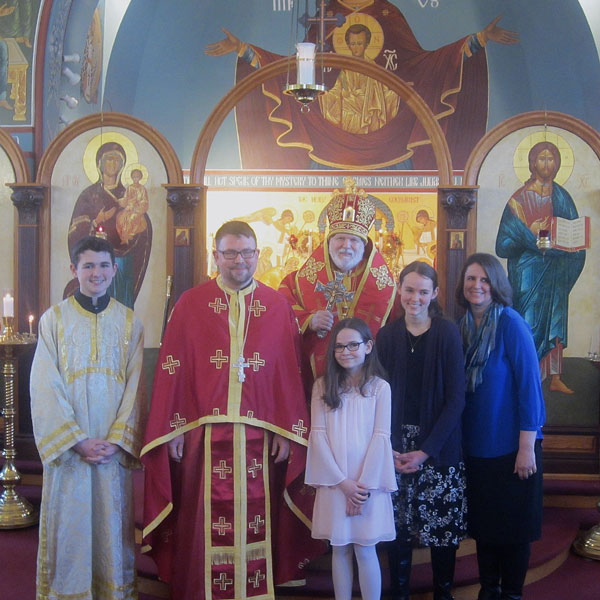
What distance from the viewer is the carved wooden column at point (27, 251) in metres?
6.34

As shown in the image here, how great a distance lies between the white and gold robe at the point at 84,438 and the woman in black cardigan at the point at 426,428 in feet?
4.07

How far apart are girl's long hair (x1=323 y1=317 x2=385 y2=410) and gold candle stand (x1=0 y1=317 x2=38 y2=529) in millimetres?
2718

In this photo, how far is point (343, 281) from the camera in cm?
430

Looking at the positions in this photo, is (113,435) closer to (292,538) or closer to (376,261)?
(292,538)

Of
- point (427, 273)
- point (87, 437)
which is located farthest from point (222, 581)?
point (427, 273)

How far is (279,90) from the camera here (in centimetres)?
1173

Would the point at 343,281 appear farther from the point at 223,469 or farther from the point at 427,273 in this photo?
the point at 223,469

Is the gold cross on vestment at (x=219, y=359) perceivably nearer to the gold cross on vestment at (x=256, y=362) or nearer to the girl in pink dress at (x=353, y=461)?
the gold cross on vestment at (x=256, y=362)

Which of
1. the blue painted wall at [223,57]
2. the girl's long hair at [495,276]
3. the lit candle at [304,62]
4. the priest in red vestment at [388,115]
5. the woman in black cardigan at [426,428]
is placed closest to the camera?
the woman in black cardigan at [426,428]

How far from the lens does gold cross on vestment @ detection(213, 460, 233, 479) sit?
12.5ft

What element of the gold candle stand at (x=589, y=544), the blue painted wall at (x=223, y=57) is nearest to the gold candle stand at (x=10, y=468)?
the gold candle stand at (x=589, y=544)

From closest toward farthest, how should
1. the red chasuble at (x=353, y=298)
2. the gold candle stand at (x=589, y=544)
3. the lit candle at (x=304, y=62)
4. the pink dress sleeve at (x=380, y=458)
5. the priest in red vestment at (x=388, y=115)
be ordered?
1. the pink dress sleeve at (x=380, y=458)
2. the red chasuble at (x=353, y=298)
3. the gold candle stand at (x=589, y=544)
4. the lit candle at (x=304, y=62)
5. the priest in red vestment at (x=388, y=115)

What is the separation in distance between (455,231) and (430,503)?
9.36ft

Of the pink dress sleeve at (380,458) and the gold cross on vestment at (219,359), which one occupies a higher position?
the gold cross on vestment at (219,359)
